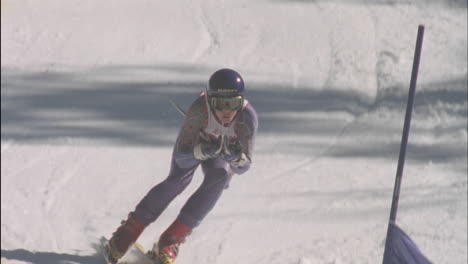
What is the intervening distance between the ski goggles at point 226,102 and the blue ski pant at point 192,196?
455 mm

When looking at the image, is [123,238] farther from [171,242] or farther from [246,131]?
[246,131]

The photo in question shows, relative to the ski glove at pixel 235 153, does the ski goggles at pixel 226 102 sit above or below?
above

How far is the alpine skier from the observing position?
4.43m

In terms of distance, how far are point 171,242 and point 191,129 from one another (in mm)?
687

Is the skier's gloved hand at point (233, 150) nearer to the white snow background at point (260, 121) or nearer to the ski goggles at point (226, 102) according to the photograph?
the ski goggles at point (226, 102)

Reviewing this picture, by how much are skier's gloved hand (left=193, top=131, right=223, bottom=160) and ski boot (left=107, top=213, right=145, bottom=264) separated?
563mm

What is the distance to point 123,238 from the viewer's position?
475 centimetres

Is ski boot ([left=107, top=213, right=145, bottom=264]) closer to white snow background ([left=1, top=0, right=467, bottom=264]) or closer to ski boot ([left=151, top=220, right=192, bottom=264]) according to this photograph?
ski boot ([left=151, top=220, right=192, bottom=264])

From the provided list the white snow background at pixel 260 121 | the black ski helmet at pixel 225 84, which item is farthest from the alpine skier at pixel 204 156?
the white snow background at pixel 260 121

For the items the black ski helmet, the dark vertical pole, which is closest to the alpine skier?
the black ski helmet

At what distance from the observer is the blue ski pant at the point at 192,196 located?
4766mm

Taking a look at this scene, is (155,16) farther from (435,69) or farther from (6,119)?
(435,69)

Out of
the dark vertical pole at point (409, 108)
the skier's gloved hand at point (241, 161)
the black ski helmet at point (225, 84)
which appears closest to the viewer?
the dark vertical pole at point (409, 108)

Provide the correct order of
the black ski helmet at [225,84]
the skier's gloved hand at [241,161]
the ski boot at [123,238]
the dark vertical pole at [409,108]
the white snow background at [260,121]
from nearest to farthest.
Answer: the dark vertical pole at [409,108] → the black ski helmet at [225,84] → the skier's gloved hand at [241,161] → the ski boot at [123,238] → the white snow background at [260,121]
